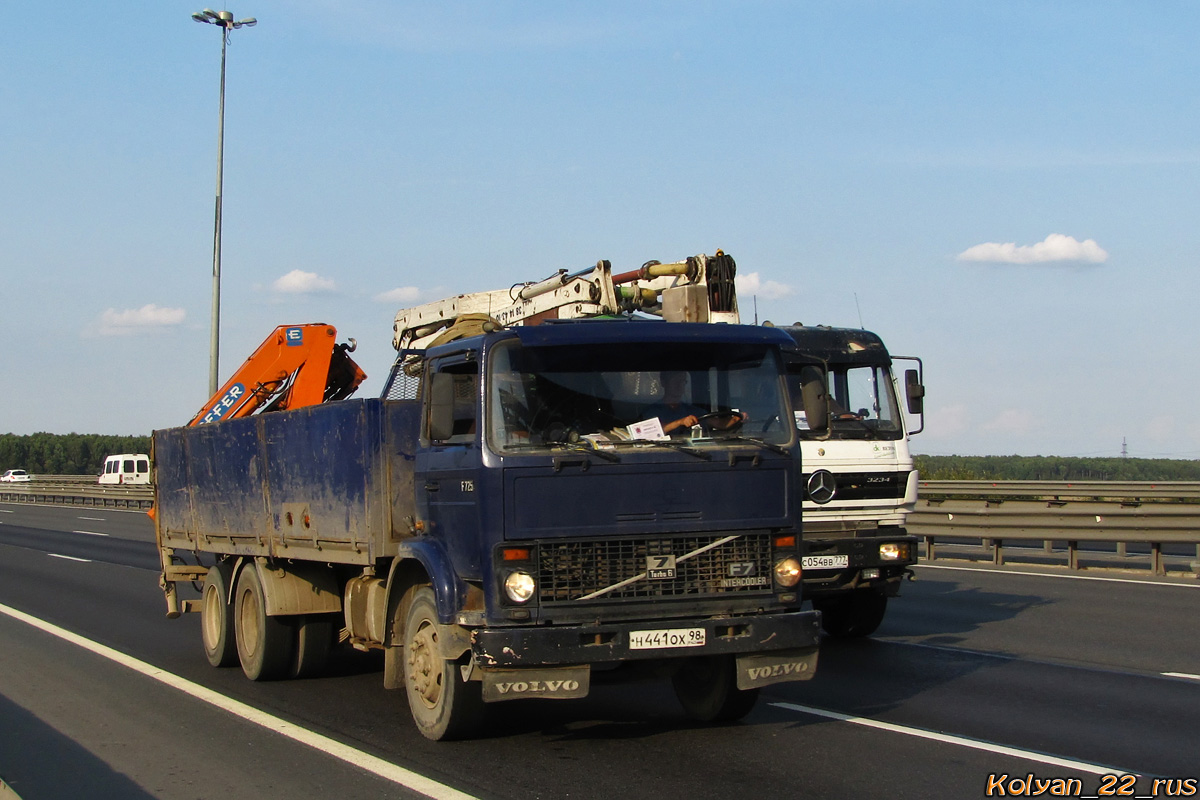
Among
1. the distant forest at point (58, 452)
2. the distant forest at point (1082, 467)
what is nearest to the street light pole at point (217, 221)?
the distant forest at point (1082, 467)

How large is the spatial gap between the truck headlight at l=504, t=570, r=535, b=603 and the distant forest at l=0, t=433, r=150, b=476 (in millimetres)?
121751

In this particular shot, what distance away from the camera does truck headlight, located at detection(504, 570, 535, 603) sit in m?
6.48

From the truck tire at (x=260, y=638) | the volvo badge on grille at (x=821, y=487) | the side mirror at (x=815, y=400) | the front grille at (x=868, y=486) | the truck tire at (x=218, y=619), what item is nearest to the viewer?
the side mirror at (x=815, y=400)

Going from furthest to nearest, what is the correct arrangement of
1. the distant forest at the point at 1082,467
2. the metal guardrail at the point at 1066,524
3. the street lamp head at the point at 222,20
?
the distant forest at the point at 1082,467
the street lamp head at the point at 222,20
the metal guardrail at the point at 1066,524

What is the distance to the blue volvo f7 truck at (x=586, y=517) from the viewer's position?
21.4ft

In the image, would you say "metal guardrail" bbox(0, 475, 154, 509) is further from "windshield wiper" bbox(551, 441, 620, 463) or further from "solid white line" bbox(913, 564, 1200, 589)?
"windshield wiper" bbox(551, 441, 620, 463)

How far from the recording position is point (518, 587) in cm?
649

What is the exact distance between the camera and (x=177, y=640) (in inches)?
496

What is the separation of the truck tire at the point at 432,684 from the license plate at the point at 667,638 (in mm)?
1068

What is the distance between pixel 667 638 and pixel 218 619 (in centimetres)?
574

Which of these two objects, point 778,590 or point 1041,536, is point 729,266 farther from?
point 1041,536

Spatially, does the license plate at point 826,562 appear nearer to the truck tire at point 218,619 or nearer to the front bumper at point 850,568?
the front bumper at point 850,568

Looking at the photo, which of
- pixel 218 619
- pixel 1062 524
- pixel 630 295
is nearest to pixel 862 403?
pixel 630 295

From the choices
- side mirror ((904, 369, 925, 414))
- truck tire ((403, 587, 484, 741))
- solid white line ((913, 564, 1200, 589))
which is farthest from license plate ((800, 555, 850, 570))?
solid white line ((913, 564, 1200, 589))
